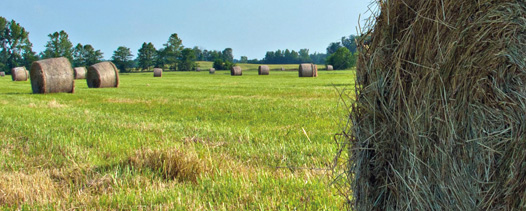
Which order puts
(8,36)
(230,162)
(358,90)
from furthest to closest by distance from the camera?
(8,36)
(230,162)
(358,90)

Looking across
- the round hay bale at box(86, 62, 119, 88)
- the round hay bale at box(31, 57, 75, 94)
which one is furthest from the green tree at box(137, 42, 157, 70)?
the round hay bale at box(31, 57, 75, 94)

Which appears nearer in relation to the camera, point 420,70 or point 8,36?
point 420,70

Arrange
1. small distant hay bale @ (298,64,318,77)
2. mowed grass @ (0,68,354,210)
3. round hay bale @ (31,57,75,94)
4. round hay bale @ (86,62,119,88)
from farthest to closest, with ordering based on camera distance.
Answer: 1. small distant hay bale @ (298,64,318,77)
2. round hay bale @ (86,62,119,88)
3. round hay bale @ (31,57,75,94)
4. mowed grass @ (0,68,354,210)

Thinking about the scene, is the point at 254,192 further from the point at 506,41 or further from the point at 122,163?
the point at 506,41

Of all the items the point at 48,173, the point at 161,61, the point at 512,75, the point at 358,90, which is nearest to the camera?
the point at 512,75

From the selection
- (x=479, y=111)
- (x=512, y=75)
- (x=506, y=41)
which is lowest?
(x=479, y=111)

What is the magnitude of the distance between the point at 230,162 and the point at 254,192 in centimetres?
99

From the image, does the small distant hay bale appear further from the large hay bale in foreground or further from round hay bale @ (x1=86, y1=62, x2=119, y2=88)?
the large hay bale in foreground

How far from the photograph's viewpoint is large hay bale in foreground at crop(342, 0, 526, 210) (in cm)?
210

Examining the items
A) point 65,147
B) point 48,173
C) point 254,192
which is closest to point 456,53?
point 254,192

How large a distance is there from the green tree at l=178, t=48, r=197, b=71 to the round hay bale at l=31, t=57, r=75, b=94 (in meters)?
87.9

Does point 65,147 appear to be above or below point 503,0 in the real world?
below

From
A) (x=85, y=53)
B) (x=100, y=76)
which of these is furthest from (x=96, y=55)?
(x=100, y=76)

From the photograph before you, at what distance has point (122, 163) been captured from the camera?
443 centimetres
